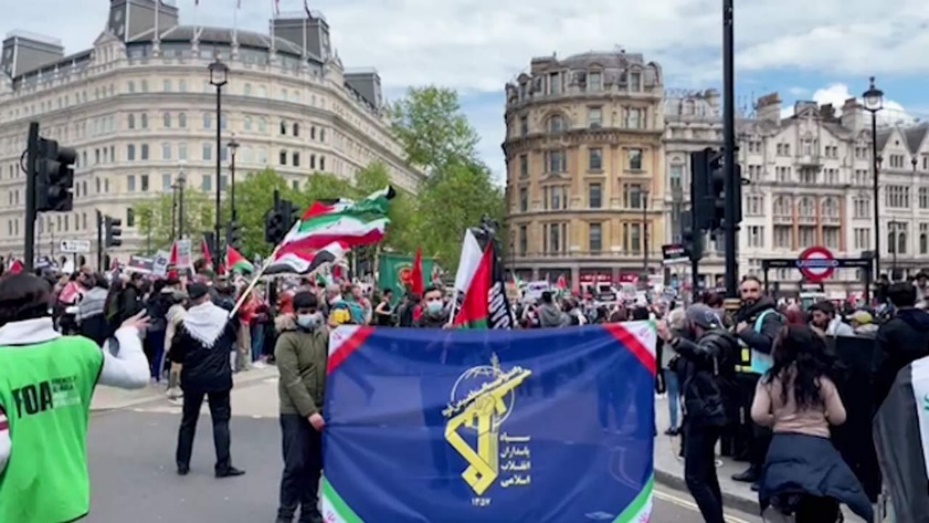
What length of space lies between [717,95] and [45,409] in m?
92.1

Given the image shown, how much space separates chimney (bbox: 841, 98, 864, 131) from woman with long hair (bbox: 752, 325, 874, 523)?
89411 mm

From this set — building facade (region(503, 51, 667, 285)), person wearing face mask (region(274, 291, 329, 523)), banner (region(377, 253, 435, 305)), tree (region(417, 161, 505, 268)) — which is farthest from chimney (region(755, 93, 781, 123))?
person wearing face mask (region(274, 291, 329, 523))

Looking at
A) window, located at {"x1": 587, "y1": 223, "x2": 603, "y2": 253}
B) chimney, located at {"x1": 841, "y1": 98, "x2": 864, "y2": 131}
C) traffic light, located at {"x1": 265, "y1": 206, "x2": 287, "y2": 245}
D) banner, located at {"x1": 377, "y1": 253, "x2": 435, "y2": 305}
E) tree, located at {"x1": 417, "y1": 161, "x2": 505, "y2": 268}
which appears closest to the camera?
traffic light, located at {"x1": 265, "y1": 206, "x2": 287, "y2": 245}

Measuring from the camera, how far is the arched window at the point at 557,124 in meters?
81.8

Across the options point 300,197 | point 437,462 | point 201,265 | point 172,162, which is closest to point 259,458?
point 437,462

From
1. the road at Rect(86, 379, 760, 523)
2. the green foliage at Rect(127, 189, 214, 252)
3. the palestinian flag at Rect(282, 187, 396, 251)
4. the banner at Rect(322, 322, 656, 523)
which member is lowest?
the road at Rect(86, 379, 760, 523)

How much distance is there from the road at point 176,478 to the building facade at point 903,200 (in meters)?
86.6

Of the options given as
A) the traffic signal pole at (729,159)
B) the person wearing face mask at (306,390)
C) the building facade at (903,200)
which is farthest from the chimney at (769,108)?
the person wearing face mask at (306,390)

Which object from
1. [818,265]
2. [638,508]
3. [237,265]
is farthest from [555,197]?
[638,508]

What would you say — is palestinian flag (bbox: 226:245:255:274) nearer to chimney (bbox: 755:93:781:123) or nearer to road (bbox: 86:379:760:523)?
road (bbox: 86:379:760:523)

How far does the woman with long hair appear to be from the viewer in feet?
18.1

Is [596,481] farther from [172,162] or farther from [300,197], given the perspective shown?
[172,162]

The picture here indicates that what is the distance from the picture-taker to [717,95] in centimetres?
9081

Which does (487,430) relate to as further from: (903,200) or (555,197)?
(903,200)
